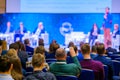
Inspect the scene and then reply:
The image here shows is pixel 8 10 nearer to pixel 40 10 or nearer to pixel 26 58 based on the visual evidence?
pixel 40 10

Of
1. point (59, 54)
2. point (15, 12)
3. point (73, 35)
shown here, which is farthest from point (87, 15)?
point (59, 54)

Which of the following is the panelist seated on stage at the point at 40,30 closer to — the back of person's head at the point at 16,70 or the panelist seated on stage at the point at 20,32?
the panelist seated on stage at the point at 20,32

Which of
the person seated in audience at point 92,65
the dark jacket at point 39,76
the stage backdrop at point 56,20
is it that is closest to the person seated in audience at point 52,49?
the person seated in audience at point 92,65

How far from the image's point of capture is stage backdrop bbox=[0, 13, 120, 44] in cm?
1297

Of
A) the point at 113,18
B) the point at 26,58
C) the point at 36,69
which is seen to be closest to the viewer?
the point at 36,69

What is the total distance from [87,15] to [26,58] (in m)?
6.40

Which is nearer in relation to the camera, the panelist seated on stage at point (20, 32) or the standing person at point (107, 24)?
the standing person at point (107, 24)

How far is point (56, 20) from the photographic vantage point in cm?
1318

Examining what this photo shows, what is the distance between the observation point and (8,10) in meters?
13.4

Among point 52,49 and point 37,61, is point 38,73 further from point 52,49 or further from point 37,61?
point 52,49

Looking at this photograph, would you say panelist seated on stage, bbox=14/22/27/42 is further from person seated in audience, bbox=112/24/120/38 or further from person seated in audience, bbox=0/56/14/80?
person seated in audience, bbox=0/56/14/80

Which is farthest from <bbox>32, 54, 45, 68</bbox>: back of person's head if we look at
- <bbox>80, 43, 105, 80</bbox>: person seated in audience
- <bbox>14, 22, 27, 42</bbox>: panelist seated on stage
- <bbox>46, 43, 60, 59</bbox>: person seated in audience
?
<bbox>14, 22, 27, 42</bbox>: panelist seated on stage

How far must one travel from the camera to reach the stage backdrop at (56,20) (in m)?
13.0

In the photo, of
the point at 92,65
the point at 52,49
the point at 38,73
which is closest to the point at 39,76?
the point at 38,73
